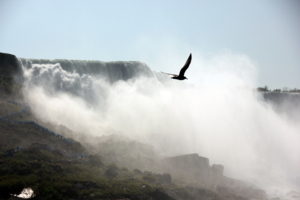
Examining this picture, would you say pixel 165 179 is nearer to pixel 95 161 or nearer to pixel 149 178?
pixel 149 178

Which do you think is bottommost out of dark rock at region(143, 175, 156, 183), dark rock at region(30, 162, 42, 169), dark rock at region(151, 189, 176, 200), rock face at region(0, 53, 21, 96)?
dark rock at region(151, 189, 176, 200)

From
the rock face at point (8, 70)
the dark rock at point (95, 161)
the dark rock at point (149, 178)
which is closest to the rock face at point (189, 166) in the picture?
the dark rock at point (149, 178)

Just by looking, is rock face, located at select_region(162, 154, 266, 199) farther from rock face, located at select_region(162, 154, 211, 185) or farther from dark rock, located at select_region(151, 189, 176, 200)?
dark rock, located at select_region(151, 189, 176, 200)

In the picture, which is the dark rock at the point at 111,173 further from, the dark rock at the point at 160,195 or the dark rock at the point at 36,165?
the dark rock at the point at 36,165

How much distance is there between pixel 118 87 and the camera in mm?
42531

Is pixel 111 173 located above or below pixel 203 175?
below

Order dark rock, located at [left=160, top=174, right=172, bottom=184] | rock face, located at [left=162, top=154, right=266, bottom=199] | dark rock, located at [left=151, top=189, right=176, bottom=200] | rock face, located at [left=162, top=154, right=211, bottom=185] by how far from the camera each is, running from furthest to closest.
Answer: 1. rock face, located at [left=162, top=154, right=211, bottom=185]
2. rock face, located at [left=162, top=154, right=266, bottom=199]
3. dark rock, located at [left=160, top=174, right=172, bottom=184]
4. dark rock, located at [left=151, top=189, right=176, bottom=200]

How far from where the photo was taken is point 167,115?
1468 inches

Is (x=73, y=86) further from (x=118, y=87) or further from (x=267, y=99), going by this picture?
(x=267, y=99)

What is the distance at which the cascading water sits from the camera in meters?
31.7

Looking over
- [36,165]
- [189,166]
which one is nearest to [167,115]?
[189,166]

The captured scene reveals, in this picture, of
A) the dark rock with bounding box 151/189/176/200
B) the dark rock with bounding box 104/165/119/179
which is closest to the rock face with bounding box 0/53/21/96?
the dark rock with bounding box 104/165/119/179

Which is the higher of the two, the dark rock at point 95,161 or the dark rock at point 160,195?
the dark rock at point 95,161

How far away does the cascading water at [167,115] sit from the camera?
104 ft
